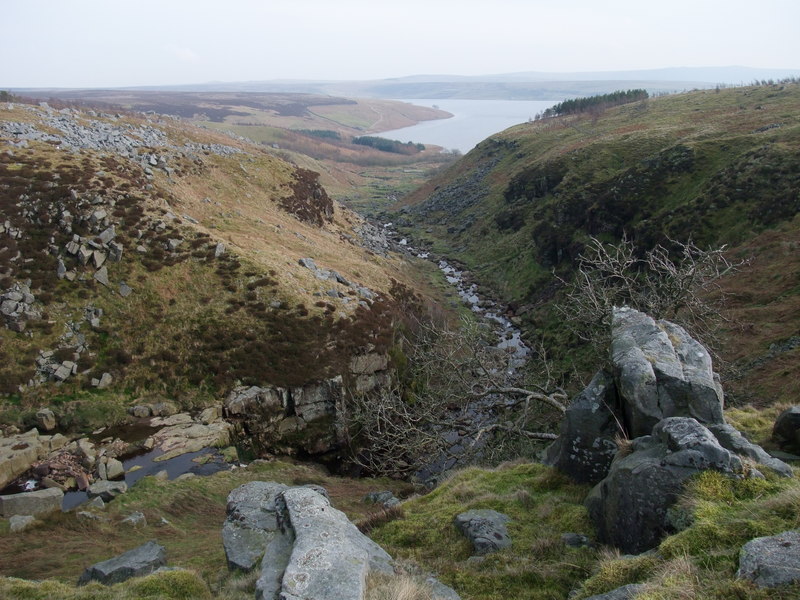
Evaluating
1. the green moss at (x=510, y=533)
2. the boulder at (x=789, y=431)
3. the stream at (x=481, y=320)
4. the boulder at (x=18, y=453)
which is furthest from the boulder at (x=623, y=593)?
the boulder at (x=18, y=453)

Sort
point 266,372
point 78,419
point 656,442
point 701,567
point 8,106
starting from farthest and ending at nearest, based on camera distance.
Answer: point 8,106, point 266,372, point 78,419, point 656,442, point 701,567

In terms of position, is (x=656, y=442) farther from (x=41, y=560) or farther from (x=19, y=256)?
(x=19, y=256)

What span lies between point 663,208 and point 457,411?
130 ft

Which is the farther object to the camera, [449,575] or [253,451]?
[253,451]

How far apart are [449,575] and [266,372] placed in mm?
23717

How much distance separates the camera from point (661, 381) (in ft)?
37.0

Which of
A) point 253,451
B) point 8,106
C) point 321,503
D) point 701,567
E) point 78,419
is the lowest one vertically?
point 253,451

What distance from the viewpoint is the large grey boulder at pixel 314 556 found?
753 centimetres

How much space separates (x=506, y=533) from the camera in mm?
11570

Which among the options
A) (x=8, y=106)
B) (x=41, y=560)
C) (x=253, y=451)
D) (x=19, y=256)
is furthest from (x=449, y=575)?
(x=8, y=106)

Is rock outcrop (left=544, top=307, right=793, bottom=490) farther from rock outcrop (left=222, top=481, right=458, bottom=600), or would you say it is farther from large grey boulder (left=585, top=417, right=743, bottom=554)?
rock outcrop (left=222, top=481, right=458, bottom=600)

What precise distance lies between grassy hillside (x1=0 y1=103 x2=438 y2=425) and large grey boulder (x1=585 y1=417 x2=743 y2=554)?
963 inches

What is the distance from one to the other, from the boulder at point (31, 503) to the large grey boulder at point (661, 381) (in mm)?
22857

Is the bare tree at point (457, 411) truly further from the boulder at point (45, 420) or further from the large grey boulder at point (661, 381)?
the boulder at point (45, 420)
